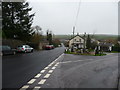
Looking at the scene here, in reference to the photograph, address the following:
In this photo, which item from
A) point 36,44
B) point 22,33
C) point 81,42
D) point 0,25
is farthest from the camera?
point 81,42

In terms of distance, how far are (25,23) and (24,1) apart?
5.43 m

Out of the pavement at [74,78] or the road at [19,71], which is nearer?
the pavement at [74,78]

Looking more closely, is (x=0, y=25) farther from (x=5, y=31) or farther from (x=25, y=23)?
(x=25, y=23)

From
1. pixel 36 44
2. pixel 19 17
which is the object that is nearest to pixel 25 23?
pixel 19 17

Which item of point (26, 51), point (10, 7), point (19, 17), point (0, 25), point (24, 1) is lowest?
point (26, 51)

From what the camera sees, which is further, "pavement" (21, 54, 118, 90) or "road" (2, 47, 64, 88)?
"road" (2, 47, 64, 88)

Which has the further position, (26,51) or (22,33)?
(22,33)

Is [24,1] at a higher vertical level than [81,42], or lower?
higher

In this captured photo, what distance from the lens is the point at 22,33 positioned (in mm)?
27969

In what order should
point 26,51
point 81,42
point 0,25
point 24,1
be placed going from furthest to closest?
point 81,42 < point 24,1 < point 0,25 < point 26,51

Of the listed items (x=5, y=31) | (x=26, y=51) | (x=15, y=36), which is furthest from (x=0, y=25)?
(x=26, y=51)

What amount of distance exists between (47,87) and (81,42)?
7471 centimetres

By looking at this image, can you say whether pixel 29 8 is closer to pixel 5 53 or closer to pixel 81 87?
pixel 5 53

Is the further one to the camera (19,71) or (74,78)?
(19,71)
